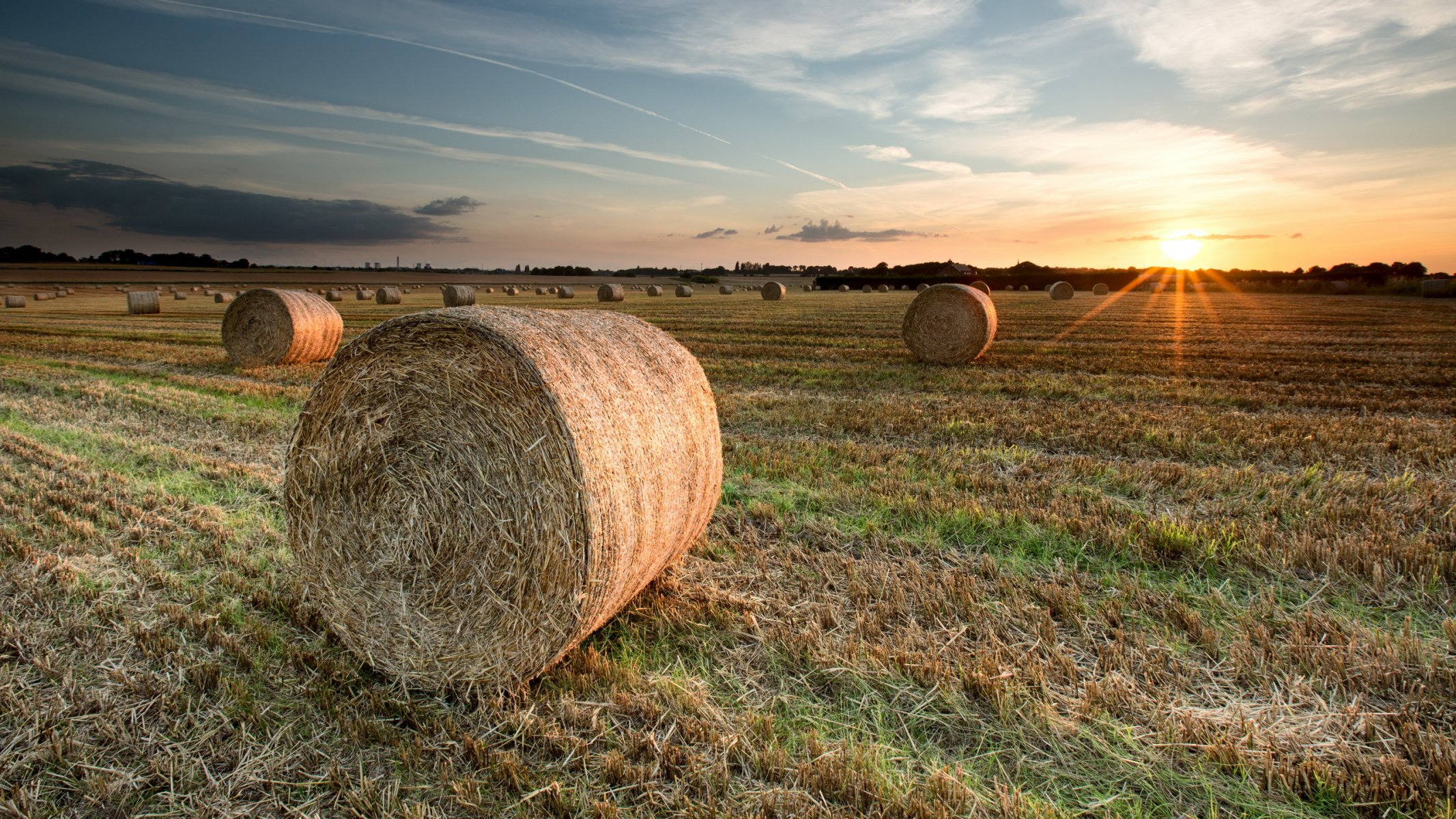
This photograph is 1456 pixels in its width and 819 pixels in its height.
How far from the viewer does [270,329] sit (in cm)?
1432

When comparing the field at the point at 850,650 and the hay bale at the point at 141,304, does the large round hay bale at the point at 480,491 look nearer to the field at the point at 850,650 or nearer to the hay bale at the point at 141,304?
the field at the point at 850,650

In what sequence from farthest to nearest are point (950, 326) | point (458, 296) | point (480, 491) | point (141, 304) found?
1. point (458, 296)
2. point (141, 304)
3. point (950, 326)
4. point (480, 491)

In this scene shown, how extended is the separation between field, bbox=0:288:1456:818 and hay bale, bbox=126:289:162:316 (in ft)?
87.4

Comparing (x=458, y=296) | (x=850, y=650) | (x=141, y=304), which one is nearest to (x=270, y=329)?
(x=850, y=650)

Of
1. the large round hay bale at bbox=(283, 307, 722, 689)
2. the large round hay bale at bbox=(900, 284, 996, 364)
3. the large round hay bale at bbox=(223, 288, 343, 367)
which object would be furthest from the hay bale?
the large round hay bale at bbox=(283, 307, 722, 689)

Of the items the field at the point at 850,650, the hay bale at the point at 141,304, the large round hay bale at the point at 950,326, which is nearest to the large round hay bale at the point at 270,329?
the field at the point at 850,650

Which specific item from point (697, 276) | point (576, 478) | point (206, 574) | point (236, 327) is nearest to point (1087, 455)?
point (576, 478)

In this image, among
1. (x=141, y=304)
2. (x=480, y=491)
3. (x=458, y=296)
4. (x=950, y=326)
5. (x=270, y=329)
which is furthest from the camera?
(x=458, y=296)

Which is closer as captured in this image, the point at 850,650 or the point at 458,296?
the point at 850,650

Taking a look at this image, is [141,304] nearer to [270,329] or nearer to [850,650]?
[270,329]

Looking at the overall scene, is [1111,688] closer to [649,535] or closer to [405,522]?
[649,535]

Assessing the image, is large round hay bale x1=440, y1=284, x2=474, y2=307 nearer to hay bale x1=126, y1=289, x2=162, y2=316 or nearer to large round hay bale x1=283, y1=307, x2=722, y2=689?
hay bale x1=126, y1=289, x2=162, y2=316

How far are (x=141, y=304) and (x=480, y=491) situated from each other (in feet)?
112

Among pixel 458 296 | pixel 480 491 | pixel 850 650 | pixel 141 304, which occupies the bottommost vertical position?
pixel 850 650
